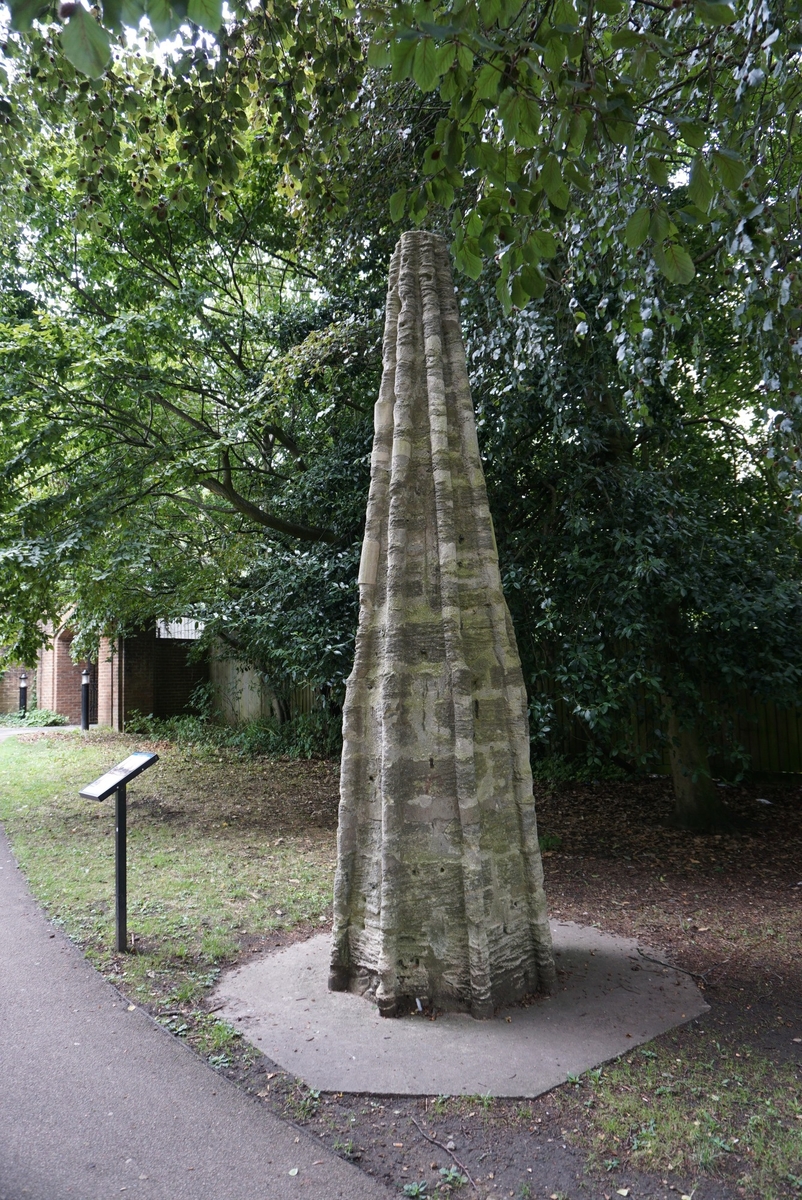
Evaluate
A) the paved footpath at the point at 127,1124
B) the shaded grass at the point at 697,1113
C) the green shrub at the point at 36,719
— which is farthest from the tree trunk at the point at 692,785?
the green shrub at the point at 36,719

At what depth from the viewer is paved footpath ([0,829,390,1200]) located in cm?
305

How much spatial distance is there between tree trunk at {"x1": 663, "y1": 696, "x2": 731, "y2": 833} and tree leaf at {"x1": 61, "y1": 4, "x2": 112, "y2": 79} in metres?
7.97

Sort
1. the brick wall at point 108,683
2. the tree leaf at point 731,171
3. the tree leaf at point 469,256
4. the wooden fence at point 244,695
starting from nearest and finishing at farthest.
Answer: the tree leaf at point 731,171, the tree leaf at point 469,256, the wooden fence at point 244,695, the brick wall at point 108,683

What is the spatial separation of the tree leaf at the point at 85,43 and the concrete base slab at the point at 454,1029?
398cm

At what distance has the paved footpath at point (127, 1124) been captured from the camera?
305 cm

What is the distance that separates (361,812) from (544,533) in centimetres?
437

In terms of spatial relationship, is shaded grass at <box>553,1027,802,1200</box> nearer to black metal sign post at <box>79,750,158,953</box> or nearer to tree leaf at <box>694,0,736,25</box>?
→ black metal sign post at <box>79,750,158,953</box>

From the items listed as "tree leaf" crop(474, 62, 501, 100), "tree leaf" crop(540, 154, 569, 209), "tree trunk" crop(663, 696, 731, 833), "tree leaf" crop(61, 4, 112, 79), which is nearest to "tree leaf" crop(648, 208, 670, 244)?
"tree leaf" crop(540, 154, 569, 209)

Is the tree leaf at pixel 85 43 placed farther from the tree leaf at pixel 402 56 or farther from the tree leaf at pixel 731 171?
the tree leaf at pixel 731 171

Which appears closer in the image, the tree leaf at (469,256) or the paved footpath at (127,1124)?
the paved footpath at (127,1124)

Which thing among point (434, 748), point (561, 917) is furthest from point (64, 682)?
point (434, 748)

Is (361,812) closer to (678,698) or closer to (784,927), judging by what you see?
(784,927)

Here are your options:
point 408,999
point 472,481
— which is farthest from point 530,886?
point 472,481

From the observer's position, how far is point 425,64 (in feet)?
8.72
